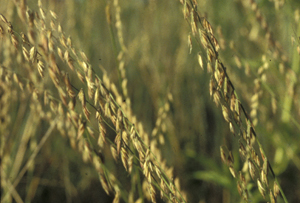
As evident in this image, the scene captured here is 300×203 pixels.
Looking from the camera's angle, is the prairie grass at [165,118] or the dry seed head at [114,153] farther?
the prairie grass at [165,118]

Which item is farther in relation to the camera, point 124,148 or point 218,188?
point 218,188

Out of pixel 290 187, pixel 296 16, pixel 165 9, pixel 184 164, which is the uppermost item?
pixel 296 16

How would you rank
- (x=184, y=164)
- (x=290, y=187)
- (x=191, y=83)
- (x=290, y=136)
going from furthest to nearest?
(x=191, y=83) → (x=184, y=164) → (x=290, y=187) → (x=290, y=136)

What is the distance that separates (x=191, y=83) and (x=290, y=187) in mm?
886

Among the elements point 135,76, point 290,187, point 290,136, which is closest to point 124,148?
point 290,136

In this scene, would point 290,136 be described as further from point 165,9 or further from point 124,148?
point 165,9

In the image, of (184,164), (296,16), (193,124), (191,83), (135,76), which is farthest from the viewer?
(135,76)

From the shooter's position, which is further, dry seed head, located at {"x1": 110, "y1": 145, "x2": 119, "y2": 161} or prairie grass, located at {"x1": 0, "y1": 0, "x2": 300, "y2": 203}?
prairie grass, located at {"x1": 0, "y1": 0, "x2": 300, "y2": 203}

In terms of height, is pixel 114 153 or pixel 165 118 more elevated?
pixel 114 153

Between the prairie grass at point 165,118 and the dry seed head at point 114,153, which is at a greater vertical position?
the dry seed head at point 114,153

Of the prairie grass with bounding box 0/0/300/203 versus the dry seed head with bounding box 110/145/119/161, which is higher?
the dry seed head with bounding box 110/145/119/161

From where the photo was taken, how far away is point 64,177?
169cm

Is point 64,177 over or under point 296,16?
under

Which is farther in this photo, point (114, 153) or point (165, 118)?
point (165, 118)
